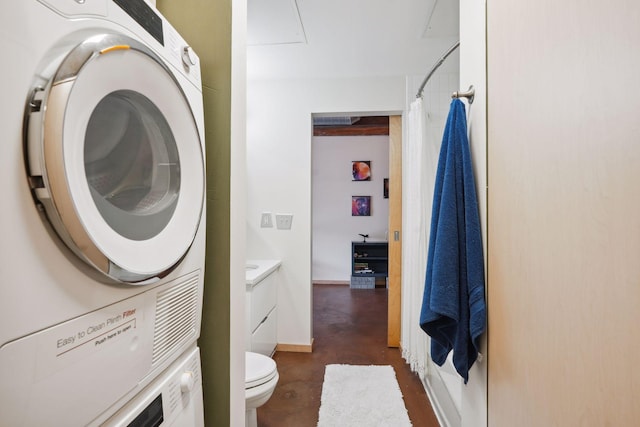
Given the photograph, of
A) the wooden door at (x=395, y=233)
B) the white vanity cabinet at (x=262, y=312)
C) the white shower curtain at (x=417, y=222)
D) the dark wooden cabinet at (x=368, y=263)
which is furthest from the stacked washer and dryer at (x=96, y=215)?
the dark wooden cabinet at (x=368, y=263)

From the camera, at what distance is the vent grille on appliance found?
696 mm

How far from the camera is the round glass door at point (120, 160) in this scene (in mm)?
444

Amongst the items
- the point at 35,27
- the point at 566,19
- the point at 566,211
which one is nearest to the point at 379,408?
the point at 566,211

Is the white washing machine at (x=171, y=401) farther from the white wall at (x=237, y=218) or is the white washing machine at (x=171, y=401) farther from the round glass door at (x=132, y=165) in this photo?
the round glass door at (x=132, y=165)

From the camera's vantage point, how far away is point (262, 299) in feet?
7.70

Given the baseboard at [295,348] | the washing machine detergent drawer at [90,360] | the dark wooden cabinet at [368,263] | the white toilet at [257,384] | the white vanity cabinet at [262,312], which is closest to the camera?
the washing machine detergent drawer at [90,360]

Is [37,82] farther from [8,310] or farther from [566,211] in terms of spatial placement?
[566,211]

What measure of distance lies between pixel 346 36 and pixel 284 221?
1.59m

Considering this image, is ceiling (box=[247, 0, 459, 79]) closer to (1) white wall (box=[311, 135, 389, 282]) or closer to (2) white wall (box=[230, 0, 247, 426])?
(2) white wall (box=[230, 0, 247, 426])

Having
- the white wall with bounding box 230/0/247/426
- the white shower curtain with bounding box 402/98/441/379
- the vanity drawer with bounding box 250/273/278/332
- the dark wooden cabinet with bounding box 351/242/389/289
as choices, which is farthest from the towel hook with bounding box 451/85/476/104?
the dark wooden cabinet with bounding box 351/242/389/289

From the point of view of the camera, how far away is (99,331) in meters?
0.53

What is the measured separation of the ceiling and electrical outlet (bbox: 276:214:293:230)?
1.30m

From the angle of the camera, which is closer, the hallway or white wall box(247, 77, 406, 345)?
the hallway

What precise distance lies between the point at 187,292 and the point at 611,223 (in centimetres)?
93
